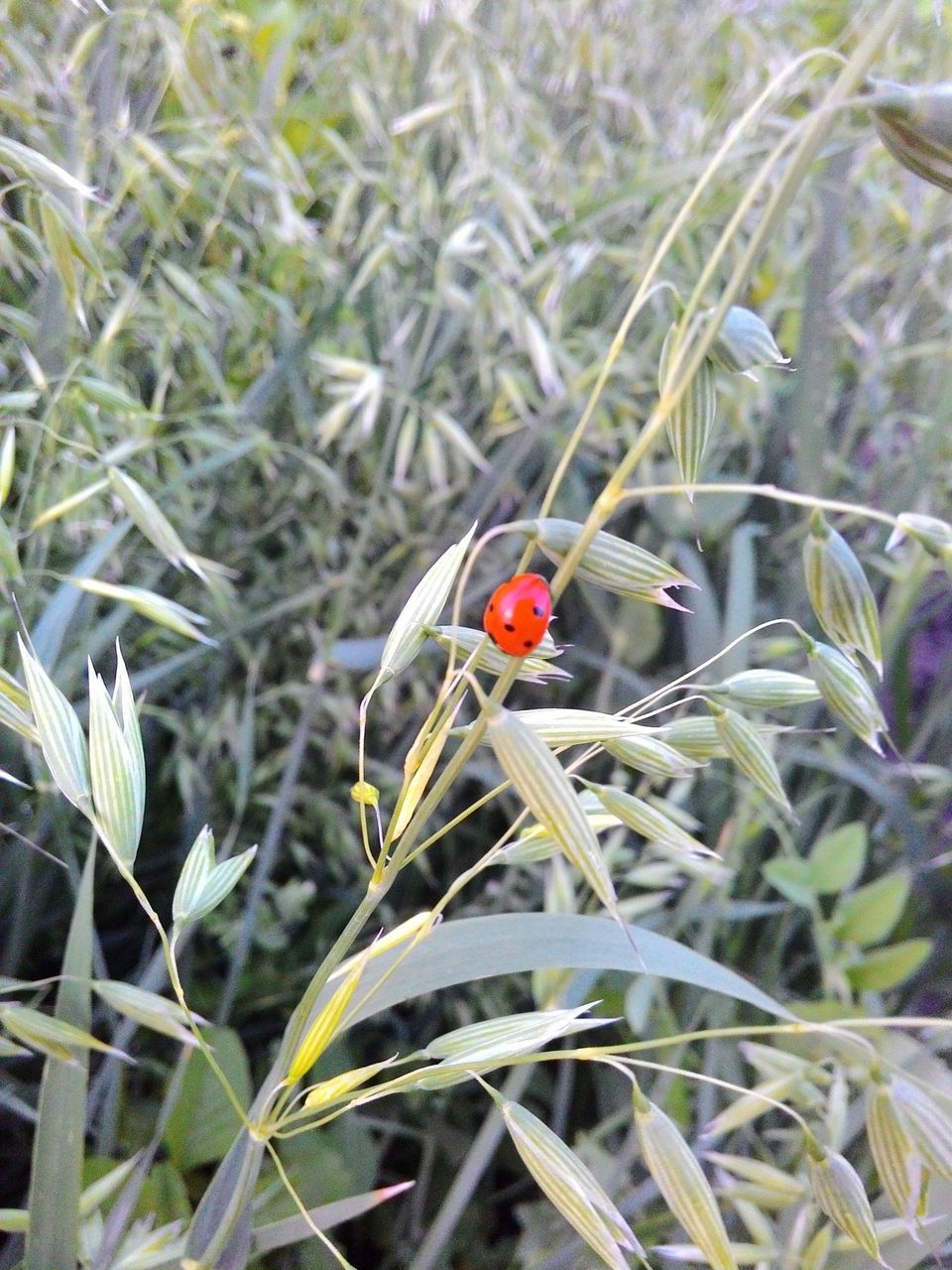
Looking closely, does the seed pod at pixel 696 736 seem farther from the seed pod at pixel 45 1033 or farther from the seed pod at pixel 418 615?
the seed pod at pixel 45 1033

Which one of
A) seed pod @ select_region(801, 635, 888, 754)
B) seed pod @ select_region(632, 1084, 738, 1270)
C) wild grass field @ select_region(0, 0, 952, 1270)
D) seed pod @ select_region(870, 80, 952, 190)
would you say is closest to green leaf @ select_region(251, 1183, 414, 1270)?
wild grass field @ select_region(0, 0, 952, 1270)

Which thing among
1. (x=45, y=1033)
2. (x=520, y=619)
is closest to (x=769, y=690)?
Answer: (x=520, y=619)

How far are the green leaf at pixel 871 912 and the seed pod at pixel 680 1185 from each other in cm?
43

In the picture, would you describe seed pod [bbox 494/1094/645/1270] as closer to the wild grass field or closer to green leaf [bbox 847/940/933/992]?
the wild grass field

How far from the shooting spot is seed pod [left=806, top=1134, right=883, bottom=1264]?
245 mm

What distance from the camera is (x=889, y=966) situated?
63 centimetres

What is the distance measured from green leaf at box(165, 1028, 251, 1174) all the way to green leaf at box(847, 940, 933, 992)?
0.39 meters

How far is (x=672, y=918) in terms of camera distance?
655mm

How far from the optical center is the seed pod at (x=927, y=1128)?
0.80 ft

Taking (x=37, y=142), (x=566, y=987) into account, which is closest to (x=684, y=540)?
(x=566, y=987)

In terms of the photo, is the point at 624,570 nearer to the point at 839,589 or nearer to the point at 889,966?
the point at 839,589

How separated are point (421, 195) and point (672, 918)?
551 millimetres

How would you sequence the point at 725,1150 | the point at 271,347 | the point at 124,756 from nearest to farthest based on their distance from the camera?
the point at 124,756
the point at 725,1150
the point at 271,347

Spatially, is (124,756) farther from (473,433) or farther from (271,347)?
(473,433)
